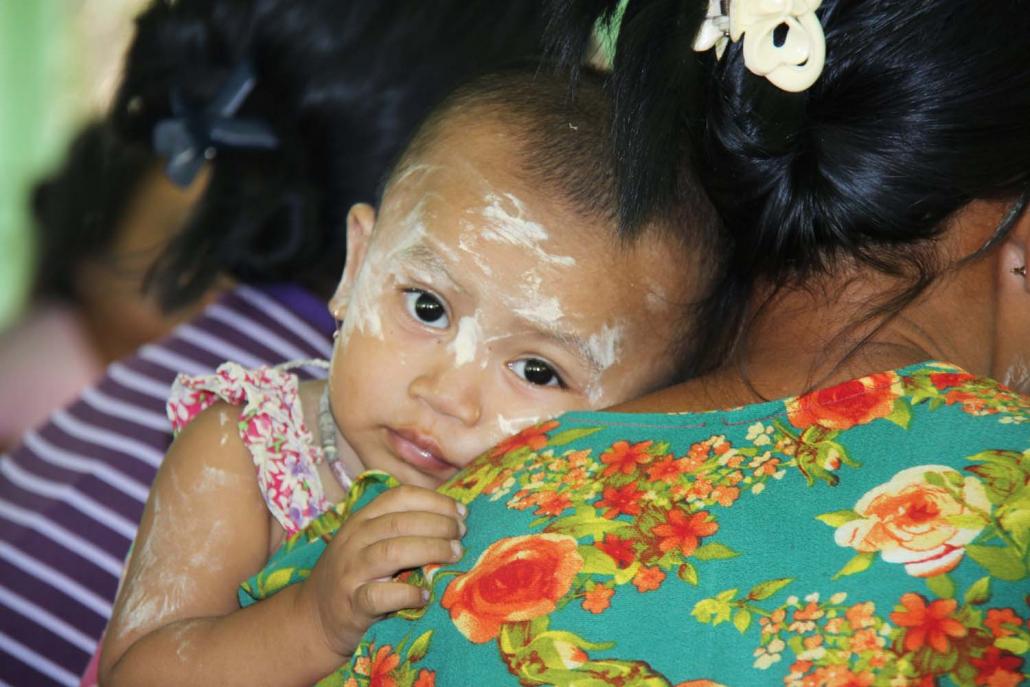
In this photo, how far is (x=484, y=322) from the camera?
129cm

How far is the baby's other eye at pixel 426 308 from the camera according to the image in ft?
4.32

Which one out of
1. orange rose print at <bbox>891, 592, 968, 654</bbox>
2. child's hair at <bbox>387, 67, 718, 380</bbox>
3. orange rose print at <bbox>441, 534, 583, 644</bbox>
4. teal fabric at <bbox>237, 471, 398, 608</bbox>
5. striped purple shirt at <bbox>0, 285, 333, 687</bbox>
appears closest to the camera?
→ orange rose print at <bbox>891, 592, 968, 654</bbox>

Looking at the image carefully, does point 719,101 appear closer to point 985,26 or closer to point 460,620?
point 985,26

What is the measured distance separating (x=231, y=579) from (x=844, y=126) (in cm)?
74

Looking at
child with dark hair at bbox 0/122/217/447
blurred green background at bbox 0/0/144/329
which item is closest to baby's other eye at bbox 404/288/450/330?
child with dark hair at bbox 0/122/217/447

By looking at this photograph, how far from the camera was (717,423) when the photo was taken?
98 cm

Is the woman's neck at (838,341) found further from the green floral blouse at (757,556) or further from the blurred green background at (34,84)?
the blurred green background at (34,84)

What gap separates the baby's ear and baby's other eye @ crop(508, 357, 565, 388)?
0.23 metres

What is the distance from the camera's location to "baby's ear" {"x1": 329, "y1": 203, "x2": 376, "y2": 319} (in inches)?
56.7

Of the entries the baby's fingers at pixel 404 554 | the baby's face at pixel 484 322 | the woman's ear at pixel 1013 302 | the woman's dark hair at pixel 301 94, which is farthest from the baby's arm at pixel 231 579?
the woman's dark hair at pixel 301 94

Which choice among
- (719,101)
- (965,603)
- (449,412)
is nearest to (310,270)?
(449,412)

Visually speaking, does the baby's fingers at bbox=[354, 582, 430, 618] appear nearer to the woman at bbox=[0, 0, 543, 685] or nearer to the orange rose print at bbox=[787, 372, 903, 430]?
the orange rose print at bbox=[787, 372, 903, 430]

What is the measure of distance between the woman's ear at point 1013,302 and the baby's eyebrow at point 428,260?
0.50 metres

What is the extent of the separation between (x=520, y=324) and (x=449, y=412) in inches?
4.5
